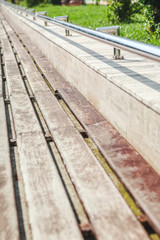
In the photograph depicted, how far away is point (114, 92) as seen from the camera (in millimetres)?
3609

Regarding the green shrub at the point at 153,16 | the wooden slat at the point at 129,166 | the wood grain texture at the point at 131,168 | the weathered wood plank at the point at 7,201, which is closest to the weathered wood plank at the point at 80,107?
the wooden slat at the point at 129,166

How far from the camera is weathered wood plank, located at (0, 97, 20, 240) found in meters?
2.17

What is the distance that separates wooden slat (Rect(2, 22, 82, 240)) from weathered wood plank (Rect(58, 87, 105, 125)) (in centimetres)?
Answer: 58

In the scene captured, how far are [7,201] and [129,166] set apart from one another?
1096mm

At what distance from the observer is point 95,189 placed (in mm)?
2600

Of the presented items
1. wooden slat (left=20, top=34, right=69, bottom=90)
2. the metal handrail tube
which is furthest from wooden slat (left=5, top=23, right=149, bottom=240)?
wooden slat (left=20, top=34, right=69, bottom=90)

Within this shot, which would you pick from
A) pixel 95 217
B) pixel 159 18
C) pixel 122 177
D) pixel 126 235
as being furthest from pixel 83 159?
pixel 159 18

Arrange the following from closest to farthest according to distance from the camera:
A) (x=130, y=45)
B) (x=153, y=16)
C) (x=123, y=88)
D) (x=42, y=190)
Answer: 1. (x=42, y=190)
2. (x=130, y=45)
3. (x=123, y=88)
4. (x=153, y=16)

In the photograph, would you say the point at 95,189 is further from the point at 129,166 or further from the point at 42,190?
the point at 129,166

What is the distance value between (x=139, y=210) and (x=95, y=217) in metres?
0.37

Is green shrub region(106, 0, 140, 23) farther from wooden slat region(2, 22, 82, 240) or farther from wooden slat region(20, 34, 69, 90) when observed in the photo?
wooden slat region(2, 22, 82, 240)

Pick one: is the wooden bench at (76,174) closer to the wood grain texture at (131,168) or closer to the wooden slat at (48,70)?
the wood grain texture at (131,168)

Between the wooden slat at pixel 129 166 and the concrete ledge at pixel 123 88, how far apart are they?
8cm

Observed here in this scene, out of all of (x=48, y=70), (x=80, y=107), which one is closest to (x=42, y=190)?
(x=80, y=107)
